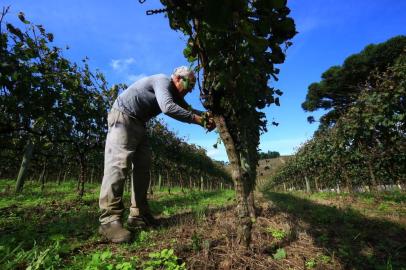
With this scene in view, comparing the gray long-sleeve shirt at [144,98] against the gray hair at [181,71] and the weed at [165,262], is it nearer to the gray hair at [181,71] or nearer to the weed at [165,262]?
the gray hair at [181,71]

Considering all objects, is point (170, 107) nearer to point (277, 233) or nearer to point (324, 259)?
point (277, 233)

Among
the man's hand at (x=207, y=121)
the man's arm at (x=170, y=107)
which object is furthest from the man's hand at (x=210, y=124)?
the man's arm at (x=170, y=107)

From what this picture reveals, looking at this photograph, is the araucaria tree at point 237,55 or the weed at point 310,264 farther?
the weed at point 310,264

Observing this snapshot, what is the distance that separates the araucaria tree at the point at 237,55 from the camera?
2.86 ft

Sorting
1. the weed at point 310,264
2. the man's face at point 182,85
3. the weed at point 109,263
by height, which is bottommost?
the weed at point 310,264

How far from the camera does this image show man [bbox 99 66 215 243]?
310 cm

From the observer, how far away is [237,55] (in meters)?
2.25

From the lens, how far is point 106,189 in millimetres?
3258

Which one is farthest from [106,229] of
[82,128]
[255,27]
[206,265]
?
[82,128]

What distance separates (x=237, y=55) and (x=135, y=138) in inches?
75.4

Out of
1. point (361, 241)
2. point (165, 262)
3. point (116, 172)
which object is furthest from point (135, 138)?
point (361, 241)

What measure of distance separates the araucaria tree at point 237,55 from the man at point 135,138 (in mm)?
405

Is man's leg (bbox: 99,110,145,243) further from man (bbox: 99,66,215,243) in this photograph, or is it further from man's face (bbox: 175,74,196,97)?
man's face (bbox: 175,74,196,97)

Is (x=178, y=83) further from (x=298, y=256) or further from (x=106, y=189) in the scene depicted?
(x=298, y=256)
